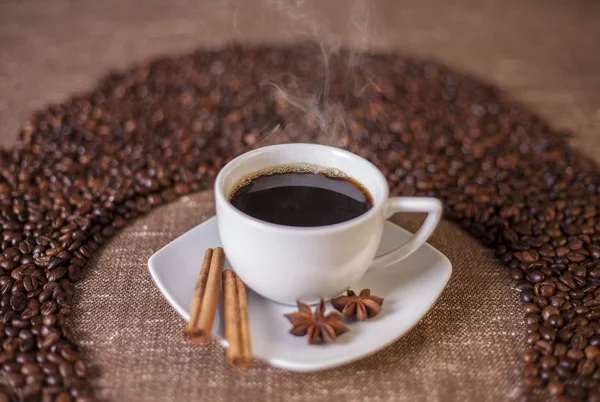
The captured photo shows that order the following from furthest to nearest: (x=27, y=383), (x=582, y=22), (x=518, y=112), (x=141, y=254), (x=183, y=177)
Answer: (x=582, y=22), (x=518, y=112), (x=183, y=177), (x=141, y=254), (x=27, y=383)

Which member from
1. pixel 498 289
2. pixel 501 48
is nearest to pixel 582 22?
pixel 501 48

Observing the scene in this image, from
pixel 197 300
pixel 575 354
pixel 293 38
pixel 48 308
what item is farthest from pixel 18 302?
pixel 293 38

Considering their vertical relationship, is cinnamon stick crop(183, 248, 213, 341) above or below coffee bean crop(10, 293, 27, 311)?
above

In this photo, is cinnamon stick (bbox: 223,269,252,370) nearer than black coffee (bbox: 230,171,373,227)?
Yes

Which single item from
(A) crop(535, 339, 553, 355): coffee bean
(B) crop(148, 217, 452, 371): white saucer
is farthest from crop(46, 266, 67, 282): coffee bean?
(A) crop(535, 339, 553, 355): coffee bean

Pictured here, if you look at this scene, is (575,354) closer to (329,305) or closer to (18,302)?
(329,305)

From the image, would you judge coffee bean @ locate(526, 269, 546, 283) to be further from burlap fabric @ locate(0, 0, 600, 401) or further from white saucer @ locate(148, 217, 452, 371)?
white saucer @ locate(148, 217, 452, 371)

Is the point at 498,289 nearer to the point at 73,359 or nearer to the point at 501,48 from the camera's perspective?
the point at 73,359
